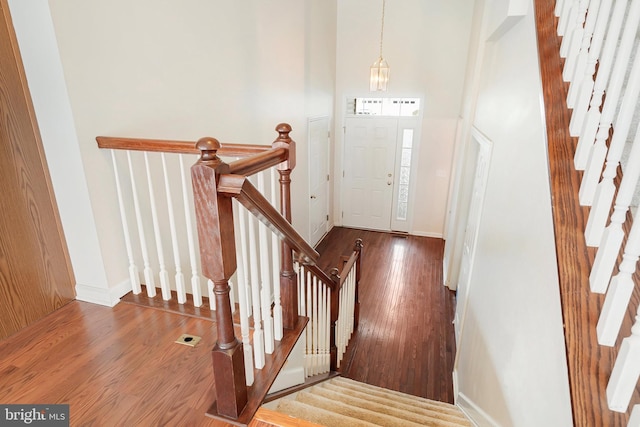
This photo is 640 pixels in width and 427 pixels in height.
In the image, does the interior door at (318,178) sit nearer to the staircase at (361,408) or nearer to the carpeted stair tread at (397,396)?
the carpeted stair tread at (397,396)

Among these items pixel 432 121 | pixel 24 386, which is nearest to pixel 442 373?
pixel 24 386

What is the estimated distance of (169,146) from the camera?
185 centimetres

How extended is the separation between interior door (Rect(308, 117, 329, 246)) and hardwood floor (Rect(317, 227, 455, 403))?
0.43 metres

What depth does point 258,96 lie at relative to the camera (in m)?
3.65

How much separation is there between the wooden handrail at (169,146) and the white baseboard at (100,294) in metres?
0.87

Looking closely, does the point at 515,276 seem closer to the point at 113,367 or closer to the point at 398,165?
the point at 113,367

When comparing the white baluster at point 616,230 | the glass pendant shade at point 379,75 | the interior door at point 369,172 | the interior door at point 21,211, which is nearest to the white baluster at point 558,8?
the white baluster at point 616,230

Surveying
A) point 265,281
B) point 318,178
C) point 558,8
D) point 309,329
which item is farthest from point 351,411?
point 318,178

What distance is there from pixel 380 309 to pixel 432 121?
3466 mm

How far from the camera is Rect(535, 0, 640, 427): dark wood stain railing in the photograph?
0.94 metres

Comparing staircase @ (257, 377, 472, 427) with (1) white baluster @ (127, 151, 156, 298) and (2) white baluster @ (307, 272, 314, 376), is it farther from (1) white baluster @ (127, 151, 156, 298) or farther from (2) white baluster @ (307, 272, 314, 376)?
(1) white baluster @ (127, 151, 156, 298)

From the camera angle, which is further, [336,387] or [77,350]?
[336,387]

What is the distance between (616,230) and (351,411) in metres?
1.88

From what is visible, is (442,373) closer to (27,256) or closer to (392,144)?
(27,256)
